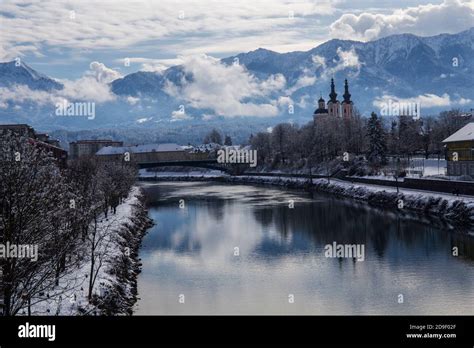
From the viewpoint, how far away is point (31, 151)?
17766 millimetres

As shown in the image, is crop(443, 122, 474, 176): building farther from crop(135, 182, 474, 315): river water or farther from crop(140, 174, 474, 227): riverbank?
crop(135, 182, 474, 315): river water

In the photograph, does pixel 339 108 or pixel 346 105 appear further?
pixel 339 108

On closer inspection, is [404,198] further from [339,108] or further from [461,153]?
[339,108]

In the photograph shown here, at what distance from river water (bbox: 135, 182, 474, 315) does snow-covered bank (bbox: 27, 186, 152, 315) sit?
2.62 feet

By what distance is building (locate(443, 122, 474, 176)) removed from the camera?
2327 inches

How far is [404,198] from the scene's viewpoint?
59062mm

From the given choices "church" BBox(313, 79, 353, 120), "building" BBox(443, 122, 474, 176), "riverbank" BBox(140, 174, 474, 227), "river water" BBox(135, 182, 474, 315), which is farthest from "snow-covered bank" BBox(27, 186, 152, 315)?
"church" BBox(313, 79, 353, 120)

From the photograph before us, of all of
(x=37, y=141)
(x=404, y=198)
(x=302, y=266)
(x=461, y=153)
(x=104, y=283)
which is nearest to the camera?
(x=104, y=283)

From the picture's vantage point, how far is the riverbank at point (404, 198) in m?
47.8

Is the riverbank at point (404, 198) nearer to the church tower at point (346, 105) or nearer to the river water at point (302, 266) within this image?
the river water at point (302, 266)

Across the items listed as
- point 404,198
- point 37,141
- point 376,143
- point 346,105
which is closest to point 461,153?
point 404,198

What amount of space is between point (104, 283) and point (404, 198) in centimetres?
4005
